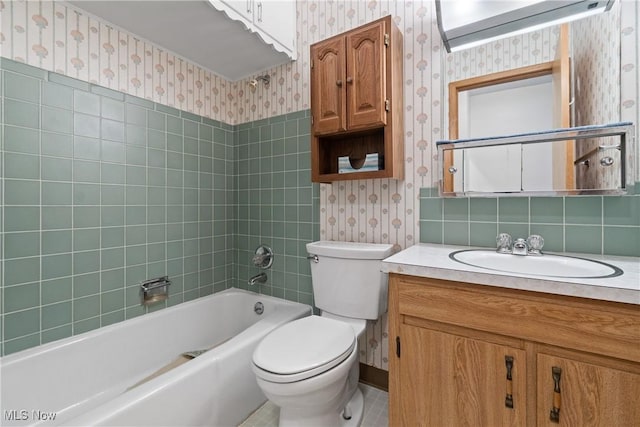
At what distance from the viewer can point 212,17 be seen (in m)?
1.50

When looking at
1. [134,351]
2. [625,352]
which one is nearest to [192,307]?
[134,351]

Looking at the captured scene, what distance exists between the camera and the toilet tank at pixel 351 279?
1.44 meters

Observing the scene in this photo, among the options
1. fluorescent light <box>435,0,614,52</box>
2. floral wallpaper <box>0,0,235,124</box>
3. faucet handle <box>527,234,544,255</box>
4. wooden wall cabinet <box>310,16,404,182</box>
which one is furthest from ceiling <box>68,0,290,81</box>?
faucet handle <box>527,234,544,255</box>

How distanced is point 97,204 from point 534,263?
2.12m

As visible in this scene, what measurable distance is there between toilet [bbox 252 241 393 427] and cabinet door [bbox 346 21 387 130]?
2.21ft

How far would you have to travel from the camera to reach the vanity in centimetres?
75

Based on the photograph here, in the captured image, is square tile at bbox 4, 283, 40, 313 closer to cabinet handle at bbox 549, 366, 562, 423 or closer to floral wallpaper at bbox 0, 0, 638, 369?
floral wallpaper at bbox 0, 0, 638, 369

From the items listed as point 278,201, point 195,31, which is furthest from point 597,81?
point 195,31

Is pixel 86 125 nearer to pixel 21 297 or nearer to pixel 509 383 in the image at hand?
pixel 21 297

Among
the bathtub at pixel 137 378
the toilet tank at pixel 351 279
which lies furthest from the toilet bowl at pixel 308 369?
the bathtub at pixel 137 378

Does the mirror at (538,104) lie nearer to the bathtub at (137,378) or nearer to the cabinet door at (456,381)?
the cabinet door at (456,381)

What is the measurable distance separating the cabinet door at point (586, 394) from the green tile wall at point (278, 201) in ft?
4.17

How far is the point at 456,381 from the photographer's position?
0.96 metres

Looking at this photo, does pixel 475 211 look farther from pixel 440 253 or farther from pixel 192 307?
pixel 192 307
